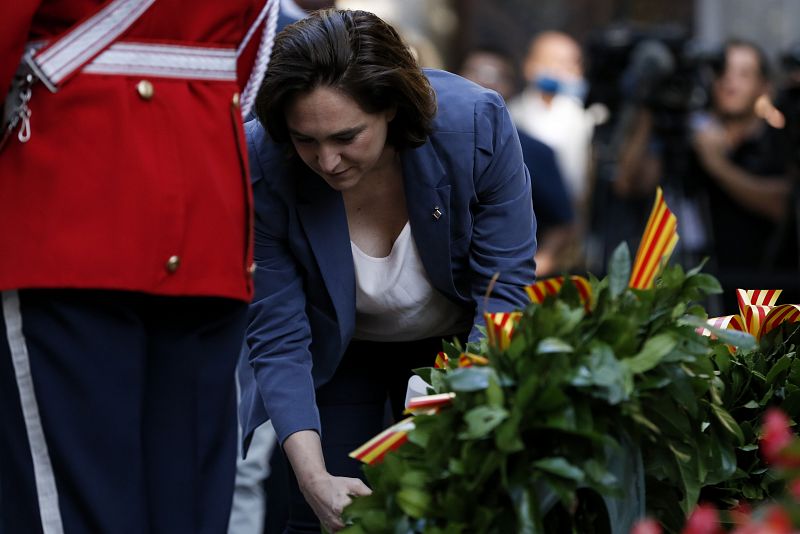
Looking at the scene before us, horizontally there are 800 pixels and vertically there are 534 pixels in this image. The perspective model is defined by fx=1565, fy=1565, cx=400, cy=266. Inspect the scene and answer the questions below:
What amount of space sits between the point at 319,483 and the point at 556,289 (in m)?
0.66

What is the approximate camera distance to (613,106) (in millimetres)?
6398

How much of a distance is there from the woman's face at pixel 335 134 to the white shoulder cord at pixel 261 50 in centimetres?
12

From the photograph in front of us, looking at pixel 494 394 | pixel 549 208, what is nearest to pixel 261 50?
pixel 494 394

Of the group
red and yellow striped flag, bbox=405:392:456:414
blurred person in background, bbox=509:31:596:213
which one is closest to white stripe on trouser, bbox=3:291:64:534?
red and yellow striped flag, bbox=405:392:456:414

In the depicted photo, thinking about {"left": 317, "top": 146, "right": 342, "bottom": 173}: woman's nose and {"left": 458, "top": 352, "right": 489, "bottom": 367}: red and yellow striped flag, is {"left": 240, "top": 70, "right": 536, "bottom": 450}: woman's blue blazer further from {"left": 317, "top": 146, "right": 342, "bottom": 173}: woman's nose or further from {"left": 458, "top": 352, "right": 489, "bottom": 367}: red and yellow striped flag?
{"left": 458, "top": 352, "right": 489, "bottom": 367}: red and yellow striped flag

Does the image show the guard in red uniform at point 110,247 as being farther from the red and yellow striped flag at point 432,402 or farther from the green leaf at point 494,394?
the green leaf at point 494,394

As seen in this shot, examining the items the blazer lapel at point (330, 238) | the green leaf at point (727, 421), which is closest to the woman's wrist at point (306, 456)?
the blazer lapel at point (330, 238)

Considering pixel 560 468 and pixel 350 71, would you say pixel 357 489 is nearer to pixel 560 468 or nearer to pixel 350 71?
pixel 560 468

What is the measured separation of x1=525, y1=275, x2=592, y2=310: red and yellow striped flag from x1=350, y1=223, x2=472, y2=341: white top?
0.76m

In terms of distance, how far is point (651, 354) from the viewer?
2.18 meters

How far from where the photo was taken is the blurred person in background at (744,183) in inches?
239

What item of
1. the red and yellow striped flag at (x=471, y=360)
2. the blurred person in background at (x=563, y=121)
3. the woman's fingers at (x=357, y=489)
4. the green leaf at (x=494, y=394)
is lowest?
the blurred person in background at (x=563, y=121)

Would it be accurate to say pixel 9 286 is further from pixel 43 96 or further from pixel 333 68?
pixel 333 68

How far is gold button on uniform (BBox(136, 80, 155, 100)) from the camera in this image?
2348mm
